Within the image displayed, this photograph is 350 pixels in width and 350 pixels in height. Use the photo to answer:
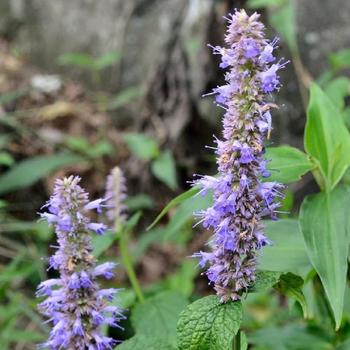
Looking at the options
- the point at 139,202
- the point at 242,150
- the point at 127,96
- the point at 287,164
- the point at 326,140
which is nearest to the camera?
the point at 242,150

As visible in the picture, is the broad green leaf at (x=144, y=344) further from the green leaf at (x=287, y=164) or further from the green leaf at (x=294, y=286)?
the green leaf at (x=287, y=164)

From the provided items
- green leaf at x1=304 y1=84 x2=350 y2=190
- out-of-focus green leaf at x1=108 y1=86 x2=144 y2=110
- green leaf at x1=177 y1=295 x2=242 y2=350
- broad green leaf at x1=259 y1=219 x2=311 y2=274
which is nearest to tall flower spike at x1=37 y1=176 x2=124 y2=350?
green leaf at x1=177 y1=295 x2=242 y2=350

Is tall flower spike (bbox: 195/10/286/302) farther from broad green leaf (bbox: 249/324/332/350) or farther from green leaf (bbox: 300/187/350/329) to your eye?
broad green leaf (bbox: 249/324/332/350)

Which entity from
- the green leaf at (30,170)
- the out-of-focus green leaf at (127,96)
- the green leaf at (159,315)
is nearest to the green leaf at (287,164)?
the green leaf at (159,315)

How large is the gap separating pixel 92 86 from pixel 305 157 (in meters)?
5.63

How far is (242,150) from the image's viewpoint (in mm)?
2029

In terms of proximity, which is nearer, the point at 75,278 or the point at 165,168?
the point at 75,278

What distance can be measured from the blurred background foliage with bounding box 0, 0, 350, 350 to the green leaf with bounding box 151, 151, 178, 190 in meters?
0.02

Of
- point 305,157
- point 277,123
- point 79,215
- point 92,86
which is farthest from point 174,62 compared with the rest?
point 79,215

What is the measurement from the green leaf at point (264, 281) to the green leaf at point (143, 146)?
12.4 ft

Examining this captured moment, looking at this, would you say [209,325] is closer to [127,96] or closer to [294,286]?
[294,286]

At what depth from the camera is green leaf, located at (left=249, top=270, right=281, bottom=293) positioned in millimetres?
2145

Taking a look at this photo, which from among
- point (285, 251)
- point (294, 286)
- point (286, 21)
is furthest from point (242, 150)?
point (286, 21)

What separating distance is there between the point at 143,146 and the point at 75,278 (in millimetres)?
3846
